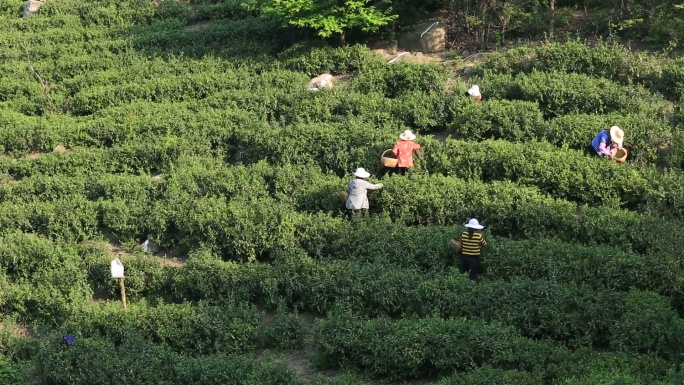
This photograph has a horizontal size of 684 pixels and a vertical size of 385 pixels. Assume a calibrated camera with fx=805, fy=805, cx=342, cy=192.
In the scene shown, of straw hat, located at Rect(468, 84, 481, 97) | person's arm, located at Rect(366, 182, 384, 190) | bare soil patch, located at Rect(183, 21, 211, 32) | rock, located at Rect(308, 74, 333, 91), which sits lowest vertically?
person's arm, located at Rect(366, 182, 384, 190)

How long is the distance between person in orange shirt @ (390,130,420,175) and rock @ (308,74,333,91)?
13.0ft

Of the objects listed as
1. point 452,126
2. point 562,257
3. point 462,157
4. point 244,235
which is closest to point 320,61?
point 452,126

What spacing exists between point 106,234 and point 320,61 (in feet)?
22.9

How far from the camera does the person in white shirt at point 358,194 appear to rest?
13336 millimetres

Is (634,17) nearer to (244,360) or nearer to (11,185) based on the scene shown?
(244,360)

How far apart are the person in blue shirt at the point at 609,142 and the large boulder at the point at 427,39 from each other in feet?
19.7

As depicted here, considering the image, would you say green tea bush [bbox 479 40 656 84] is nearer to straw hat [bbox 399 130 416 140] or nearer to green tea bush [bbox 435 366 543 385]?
straw hat [bbox 399 130 416 140]

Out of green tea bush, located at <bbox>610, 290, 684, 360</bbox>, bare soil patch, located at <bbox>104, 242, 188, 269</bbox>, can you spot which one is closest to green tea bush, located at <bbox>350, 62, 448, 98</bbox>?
bare soil patch, located at <bbox>104, 242, 188, 269</bbox>

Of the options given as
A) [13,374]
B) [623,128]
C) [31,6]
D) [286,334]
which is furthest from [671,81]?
[31,6]

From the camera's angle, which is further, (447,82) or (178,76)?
(178,76)

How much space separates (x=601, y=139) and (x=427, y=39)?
20.3ft

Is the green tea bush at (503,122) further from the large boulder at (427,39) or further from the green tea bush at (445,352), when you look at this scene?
the green tea bush at (445,352)

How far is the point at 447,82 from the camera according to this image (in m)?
17.5

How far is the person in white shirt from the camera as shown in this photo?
43.8 ft
